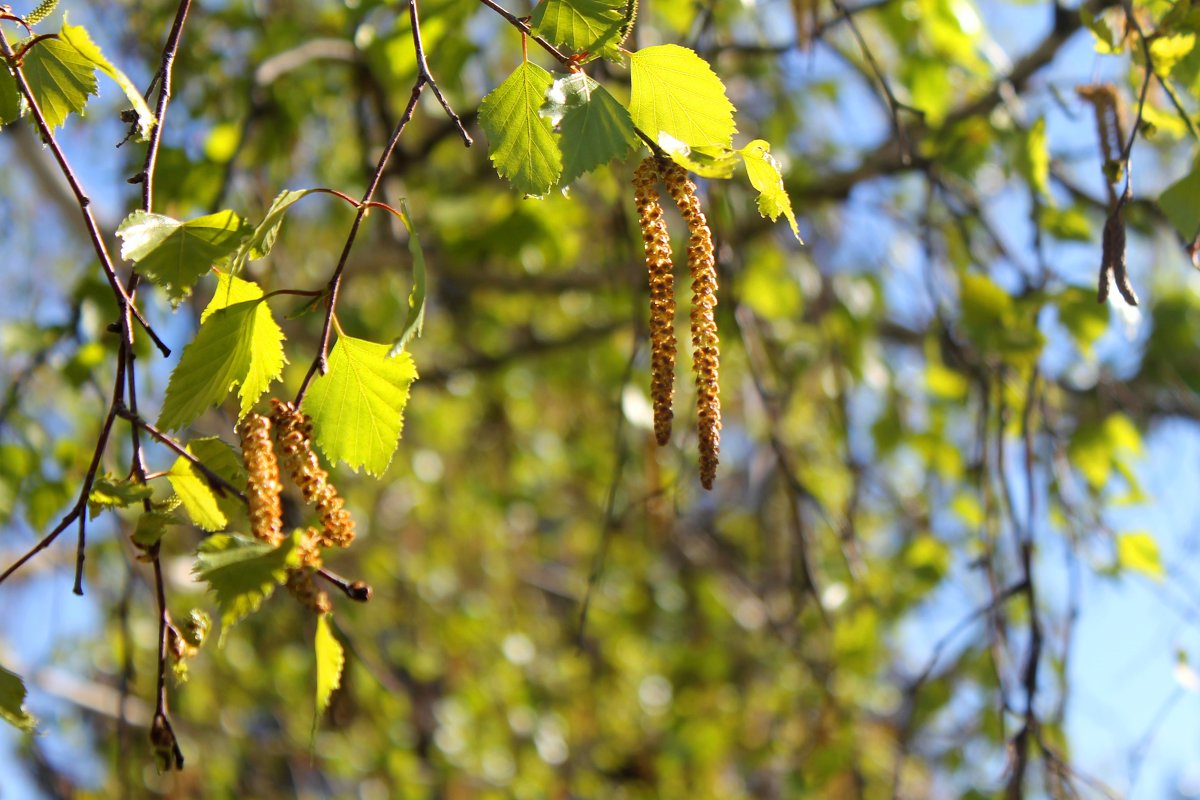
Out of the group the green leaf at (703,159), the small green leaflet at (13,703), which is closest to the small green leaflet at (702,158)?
the green leaf at (703,159)

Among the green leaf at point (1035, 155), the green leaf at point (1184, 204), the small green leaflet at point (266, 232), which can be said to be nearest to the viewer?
the small green leaflet at point (266, 232)

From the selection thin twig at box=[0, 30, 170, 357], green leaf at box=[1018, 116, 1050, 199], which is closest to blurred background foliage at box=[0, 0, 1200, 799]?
green leaf at box=[1018, 116, 1050, 199]

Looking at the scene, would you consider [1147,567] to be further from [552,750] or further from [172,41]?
[552,750]

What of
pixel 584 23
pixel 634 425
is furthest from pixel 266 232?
pixel 634 425

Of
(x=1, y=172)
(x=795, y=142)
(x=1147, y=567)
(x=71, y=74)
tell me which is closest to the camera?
(x=71, y=74)

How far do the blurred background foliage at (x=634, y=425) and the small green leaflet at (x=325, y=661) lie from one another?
401 millimetres

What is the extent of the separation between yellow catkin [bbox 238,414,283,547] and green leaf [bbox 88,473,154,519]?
7 centimetres

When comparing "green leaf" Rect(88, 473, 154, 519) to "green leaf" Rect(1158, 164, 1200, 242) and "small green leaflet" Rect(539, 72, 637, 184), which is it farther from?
"green leaf" Rect(1158, 164, 1200, 242)

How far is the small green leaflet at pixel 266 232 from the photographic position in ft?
2.69

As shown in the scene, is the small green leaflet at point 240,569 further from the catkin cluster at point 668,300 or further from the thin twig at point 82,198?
the catkin cluster at point 668,300

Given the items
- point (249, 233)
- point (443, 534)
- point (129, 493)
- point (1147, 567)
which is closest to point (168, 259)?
point (249, 233)

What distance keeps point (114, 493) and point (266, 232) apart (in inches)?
8.8

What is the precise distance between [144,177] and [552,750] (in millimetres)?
2934

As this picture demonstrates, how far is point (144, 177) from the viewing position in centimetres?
83
